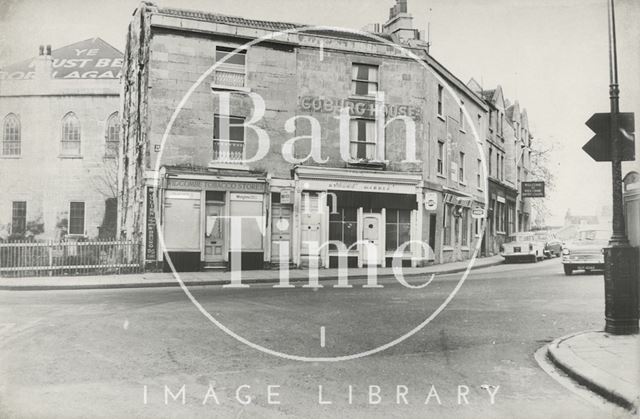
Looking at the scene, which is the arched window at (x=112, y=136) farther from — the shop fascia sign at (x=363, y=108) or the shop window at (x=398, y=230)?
the shop window at (x=398, y=230)

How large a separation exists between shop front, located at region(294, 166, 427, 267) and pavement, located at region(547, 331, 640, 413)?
350 centimetres

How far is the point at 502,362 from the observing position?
18.4 feet

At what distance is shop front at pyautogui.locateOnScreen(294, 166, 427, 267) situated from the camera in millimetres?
9164

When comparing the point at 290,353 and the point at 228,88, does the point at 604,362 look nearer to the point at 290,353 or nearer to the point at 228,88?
the point at 290,353

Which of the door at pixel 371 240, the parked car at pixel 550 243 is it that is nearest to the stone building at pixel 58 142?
the door at pixel 371 240

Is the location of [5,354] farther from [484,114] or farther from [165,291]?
[484,114]

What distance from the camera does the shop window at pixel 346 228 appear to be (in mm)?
8992

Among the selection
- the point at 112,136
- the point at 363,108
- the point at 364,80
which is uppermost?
the point at 112,136

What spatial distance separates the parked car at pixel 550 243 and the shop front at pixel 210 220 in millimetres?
12356

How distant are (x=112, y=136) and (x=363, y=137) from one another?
16.1m

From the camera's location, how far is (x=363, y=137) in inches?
385

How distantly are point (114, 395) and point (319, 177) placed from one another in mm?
8190

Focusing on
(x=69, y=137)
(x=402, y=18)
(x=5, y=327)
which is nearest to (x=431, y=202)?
(x=402, y=18)

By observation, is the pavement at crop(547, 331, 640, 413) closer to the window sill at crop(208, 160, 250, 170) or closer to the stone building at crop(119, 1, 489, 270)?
the stone building at crop(119, 1, 489, 270)
